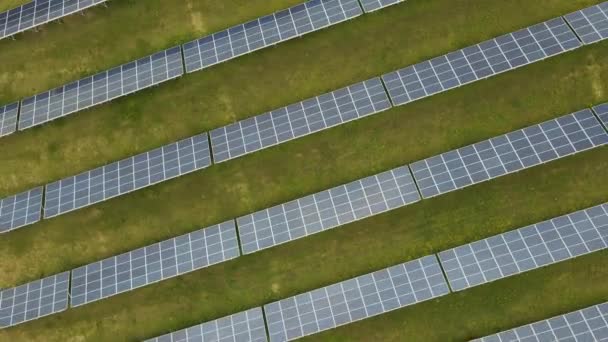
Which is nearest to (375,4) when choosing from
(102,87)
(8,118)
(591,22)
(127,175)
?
(591,22)

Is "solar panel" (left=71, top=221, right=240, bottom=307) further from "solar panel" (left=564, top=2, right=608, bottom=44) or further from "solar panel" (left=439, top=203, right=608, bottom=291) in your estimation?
"solar panel" (left=564, top=2, right=608, bottom=44)

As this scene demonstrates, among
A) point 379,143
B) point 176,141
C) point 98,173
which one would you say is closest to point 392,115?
point 379,143

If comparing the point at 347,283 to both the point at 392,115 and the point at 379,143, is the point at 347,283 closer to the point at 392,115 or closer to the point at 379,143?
the point at 379,143

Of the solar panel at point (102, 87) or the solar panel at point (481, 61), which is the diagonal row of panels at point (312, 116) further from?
the solar panel at point (102, 87)

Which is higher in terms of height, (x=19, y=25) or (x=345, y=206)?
(x=19, y=25)

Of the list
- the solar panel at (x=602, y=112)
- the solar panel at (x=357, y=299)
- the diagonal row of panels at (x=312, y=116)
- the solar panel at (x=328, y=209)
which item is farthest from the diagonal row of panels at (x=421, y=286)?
the diagonal row of panels at (x=312, y=116)

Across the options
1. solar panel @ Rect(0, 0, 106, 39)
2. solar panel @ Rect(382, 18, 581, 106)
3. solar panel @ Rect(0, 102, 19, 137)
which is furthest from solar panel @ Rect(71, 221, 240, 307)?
solar panel @ Rect(0, 0, 106, 39)
